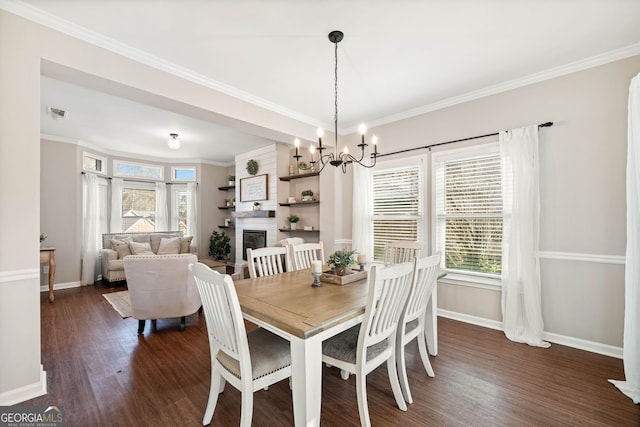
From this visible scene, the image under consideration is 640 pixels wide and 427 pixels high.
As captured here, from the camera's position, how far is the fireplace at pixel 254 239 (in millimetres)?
5727

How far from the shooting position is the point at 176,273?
3018 millimetres

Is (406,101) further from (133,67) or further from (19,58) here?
(19,58)

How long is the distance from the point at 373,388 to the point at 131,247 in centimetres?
557

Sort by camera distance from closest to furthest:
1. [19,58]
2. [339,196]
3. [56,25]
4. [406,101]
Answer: [19,58] → [56,25] → [406,101] → [339,196]

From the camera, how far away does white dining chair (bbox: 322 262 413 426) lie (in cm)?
152

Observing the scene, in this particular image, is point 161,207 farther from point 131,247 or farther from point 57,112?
point 57,112

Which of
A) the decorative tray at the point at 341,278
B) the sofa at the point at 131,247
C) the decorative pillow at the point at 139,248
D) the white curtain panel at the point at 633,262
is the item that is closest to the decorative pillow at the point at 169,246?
the sofa at the point at 131,247

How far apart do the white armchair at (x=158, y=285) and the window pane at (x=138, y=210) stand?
4.22 m

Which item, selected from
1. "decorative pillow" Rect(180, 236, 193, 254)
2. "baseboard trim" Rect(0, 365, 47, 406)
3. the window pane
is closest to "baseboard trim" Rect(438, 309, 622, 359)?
"baseboard trim" Rect(0, 365, 47, 406)

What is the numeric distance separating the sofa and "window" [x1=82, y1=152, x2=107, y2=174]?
1.38 m

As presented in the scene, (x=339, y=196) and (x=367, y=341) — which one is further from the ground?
(x=339, y=196)

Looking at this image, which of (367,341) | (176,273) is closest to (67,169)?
(176,273)

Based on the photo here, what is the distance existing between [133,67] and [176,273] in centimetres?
206

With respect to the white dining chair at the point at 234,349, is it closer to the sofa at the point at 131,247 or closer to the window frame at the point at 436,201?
the window frame at the point at 436,201
